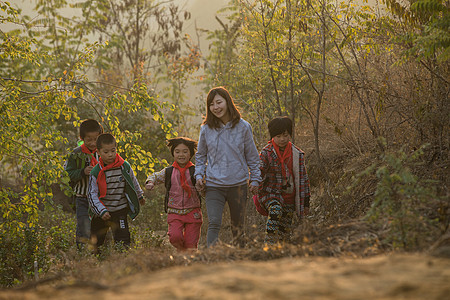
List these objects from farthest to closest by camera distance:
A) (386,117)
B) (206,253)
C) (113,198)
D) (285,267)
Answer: (386,117)
(113,198)
(206,253)
(285,267)

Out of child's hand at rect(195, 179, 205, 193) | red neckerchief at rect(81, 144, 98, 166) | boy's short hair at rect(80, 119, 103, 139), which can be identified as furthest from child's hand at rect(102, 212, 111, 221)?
boy's short hair at rect(80, 119, 103, 139)

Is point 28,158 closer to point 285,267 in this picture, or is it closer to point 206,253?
point 206,253

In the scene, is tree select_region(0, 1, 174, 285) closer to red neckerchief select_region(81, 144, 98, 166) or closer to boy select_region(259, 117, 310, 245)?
red neckerchief select_region(81, 144, 98, 166)

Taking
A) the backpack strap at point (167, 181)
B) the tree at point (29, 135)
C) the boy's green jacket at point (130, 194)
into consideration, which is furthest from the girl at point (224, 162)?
the tree at point (29, 135)

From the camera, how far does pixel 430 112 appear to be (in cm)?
536

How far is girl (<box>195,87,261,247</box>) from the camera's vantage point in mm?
5184

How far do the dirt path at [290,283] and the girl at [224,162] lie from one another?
2339 millimetres

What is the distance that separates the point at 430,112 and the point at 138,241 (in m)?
3.88

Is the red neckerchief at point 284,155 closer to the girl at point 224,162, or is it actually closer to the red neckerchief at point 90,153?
the girl at point 224,162

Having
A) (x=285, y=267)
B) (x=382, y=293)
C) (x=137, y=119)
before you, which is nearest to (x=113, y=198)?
(x=285, y=267)

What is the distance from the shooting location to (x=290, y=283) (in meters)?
2.37

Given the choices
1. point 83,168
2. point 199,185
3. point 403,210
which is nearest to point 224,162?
point 199,185

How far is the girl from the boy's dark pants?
3.43ft

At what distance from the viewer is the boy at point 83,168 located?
19.7 ft
